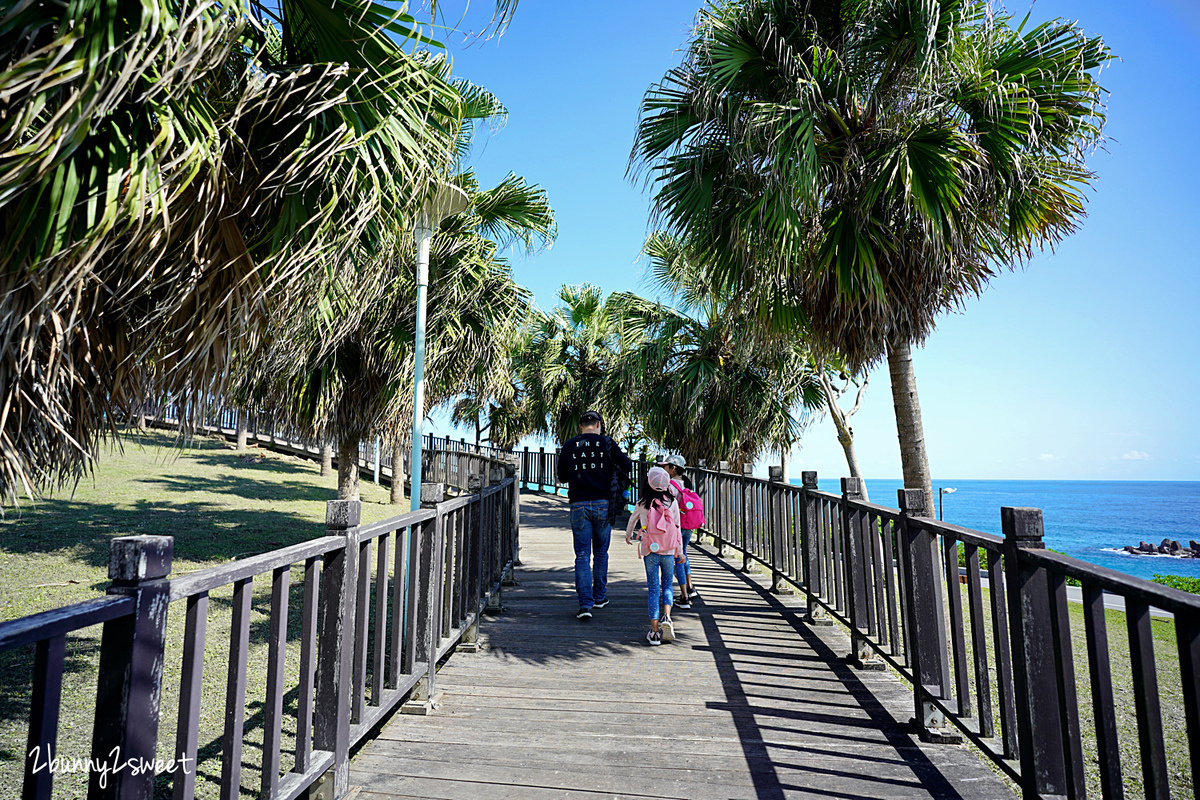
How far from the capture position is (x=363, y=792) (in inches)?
113

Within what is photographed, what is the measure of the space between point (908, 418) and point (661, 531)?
2.58 m

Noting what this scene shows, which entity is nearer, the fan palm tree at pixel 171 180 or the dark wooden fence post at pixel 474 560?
the fan palm tree at pixel 171 180

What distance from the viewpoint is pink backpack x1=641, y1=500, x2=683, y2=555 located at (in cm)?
529

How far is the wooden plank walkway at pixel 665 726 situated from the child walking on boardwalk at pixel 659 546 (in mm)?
211

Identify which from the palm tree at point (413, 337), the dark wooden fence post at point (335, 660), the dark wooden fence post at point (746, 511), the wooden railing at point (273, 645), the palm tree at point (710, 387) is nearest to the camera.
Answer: the wooden railing at point (273, 645)

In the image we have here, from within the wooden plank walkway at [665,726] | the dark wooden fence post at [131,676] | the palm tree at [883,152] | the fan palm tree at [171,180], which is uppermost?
the palm tree at [883,152]

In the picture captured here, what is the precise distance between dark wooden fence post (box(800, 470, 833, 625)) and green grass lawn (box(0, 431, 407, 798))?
4057 millimetres

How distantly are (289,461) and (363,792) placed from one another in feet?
70.4

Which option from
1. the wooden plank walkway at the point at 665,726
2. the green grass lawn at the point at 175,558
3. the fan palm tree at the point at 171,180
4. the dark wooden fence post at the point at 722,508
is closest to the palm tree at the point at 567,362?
the green grass lawn at the point at 175,558

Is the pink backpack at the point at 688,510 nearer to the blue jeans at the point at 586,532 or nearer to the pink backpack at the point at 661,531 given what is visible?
the blue jeans at the point at 586,532

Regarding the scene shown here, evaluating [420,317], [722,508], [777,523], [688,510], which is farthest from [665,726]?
[722,508]

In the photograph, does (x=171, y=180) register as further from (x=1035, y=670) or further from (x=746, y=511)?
(x=746, y=511)

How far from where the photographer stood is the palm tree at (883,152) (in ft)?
17.7

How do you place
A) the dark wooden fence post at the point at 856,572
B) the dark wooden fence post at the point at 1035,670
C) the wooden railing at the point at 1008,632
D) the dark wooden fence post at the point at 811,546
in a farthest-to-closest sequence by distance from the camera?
1. the dark wooden fence post at the point at 811,546
2. the dark wooden fence post at the point at 856,572
3. the dark wooden fence post at the point at 1035,670
4. the wooden railing at the point at 1008,632
